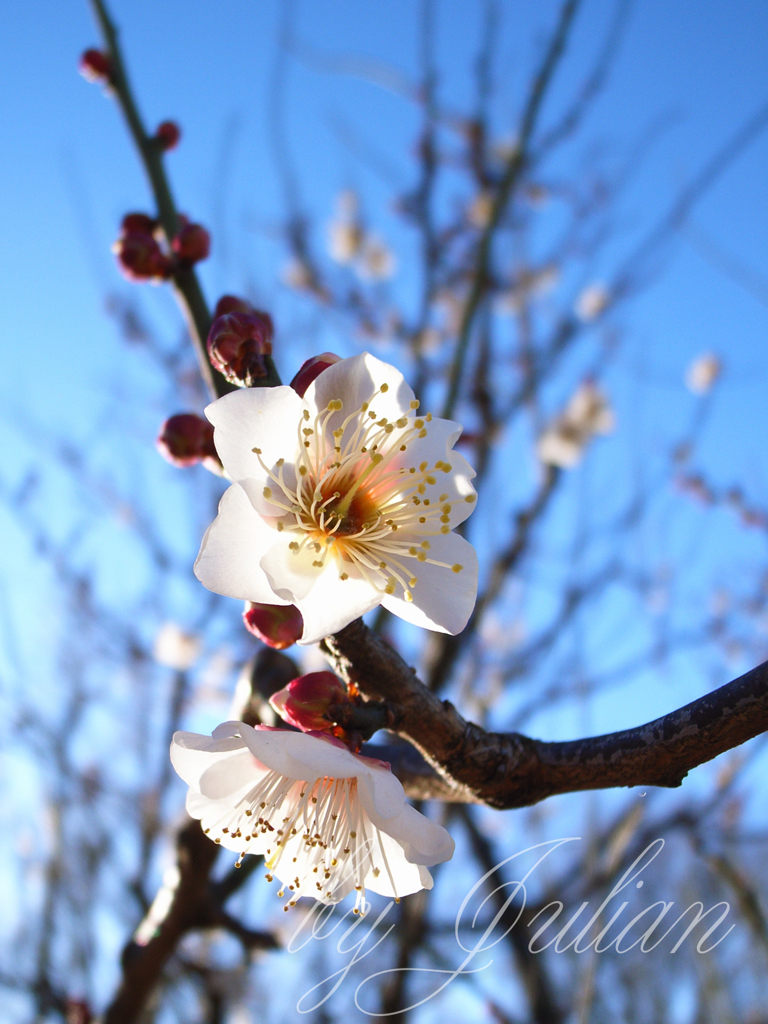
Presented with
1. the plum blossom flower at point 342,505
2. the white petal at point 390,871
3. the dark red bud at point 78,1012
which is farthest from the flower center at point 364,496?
the dark red bud at point 78,1012

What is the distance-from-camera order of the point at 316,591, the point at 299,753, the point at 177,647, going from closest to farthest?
the point at 299,753, the point at 316,591, the point at 177,647

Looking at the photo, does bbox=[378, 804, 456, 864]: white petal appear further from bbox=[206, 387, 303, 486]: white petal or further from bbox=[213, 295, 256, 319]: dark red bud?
bbox=[213, 295, 256, 319]: dark red bud

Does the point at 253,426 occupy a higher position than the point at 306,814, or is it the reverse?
the point at 253,426

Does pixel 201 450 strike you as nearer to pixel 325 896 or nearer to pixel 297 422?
pixel 297 422

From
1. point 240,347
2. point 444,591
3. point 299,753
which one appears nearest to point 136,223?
point 240,347

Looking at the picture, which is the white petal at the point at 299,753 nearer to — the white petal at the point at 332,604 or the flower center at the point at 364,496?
the white petal at the point at 332,604

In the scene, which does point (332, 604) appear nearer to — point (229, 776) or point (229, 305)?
point (229, 776)
